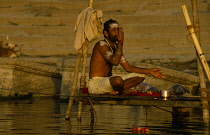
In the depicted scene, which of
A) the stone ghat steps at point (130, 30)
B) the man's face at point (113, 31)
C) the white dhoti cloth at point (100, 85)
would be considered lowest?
the white dhoti cloth at point (100, 85)

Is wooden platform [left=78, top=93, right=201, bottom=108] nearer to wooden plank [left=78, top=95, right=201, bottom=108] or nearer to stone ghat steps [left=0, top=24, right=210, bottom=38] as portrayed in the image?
wooden plank [left=78, top=95, right=201, bottom=108]

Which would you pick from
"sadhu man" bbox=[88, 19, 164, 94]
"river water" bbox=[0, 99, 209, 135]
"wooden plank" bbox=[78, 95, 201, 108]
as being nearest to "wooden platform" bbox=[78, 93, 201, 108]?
"wooden plank" bbox=[78, 95, 201, 108]

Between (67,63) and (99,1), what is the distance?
8547mm

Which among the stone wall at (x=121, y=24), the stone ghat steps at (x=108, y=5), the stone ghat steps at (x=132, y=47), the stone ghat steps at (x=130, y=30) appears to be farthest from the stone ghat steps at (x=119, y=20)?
the stone ghat steps at (x=132, y=47)

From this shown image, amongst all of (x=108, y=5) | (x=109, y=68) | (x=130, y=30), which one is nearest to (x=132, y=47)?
(x=130, y=30)

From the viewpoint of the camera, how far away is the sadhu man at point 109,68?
9367 mm

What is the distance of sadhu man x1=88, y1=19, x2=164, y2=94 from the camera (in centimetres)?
937

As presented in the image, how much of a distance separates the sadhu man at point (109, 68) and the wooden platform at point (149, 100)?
14cm

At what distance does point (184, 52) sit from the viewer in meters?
18.9

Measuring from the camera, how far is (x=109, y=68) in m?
9.88

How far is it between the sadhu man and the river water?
0.52 meters

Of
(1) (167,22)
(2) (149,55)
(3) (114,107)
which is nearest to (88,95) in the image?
(3) (114,107)

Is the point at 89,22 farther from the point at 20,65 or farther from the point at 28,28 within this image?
the point at 28,28

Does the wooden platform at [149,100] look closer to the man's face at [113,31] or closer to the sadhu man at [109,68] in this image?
the sadhu man at [109,68]
